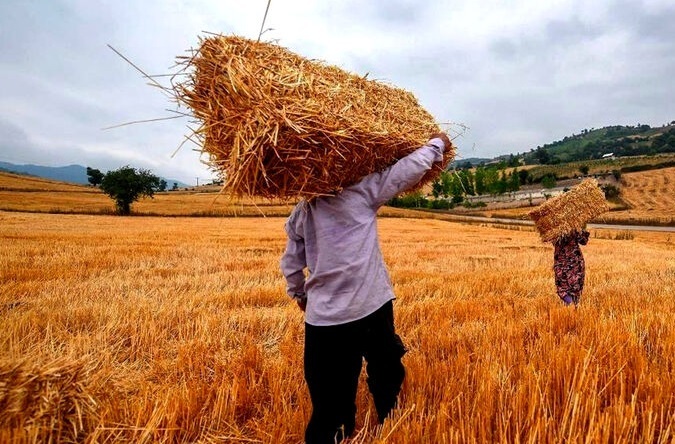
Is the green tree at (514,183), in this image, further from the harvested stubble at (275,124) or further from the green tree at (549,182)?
the harvested stubble at (275,124)

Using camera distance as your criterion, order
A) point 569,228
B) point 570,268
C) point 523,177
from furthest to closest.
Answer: point 523,177 → point 569,228 → point 570,268

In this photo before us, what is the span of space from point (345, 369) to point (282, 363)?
115cm

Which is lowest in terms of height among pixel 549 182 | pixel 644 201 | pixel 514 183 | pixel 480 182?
pixel 644 201

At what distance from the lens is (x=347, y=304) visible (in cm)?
259

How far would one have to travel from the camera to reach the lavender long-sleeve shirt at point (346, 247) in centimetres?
263

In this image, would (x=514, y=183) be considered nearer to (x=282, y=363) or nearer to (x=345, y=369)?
(x=282, y=363)

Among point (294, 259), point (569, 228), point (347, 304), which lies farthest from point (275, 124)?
point (569, 228)

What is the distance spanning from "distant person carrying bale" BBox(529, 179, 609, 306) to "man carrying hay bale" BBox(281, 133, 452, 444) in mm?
4628

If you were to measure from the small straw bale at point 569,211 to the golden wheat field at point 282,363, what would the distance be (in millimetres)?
1147

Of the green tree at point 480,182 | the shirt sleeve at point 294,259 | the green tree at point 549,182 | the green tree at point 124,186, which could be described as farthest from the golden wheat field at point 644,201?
the shirt sleeve at point 294,259

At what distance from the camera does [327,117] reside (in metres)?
2.58

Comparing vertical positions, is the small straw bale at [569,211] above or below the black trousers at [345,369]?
above

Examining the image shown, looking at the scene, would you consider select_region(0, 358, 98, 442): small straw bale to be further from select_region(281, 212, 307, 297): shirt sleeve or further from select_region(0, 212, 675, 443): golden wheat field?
select_region(281, 212, 307, 297): shirt sleeve

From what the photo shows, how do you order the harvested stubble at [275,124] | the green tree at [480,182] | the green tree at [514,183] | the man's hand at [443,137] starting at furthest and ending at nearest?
1. the green tree at [480,182]
2. the green tree at [514,183]
3. the man's hand at [443,137]
4. the harvested stubble at [275,124]
